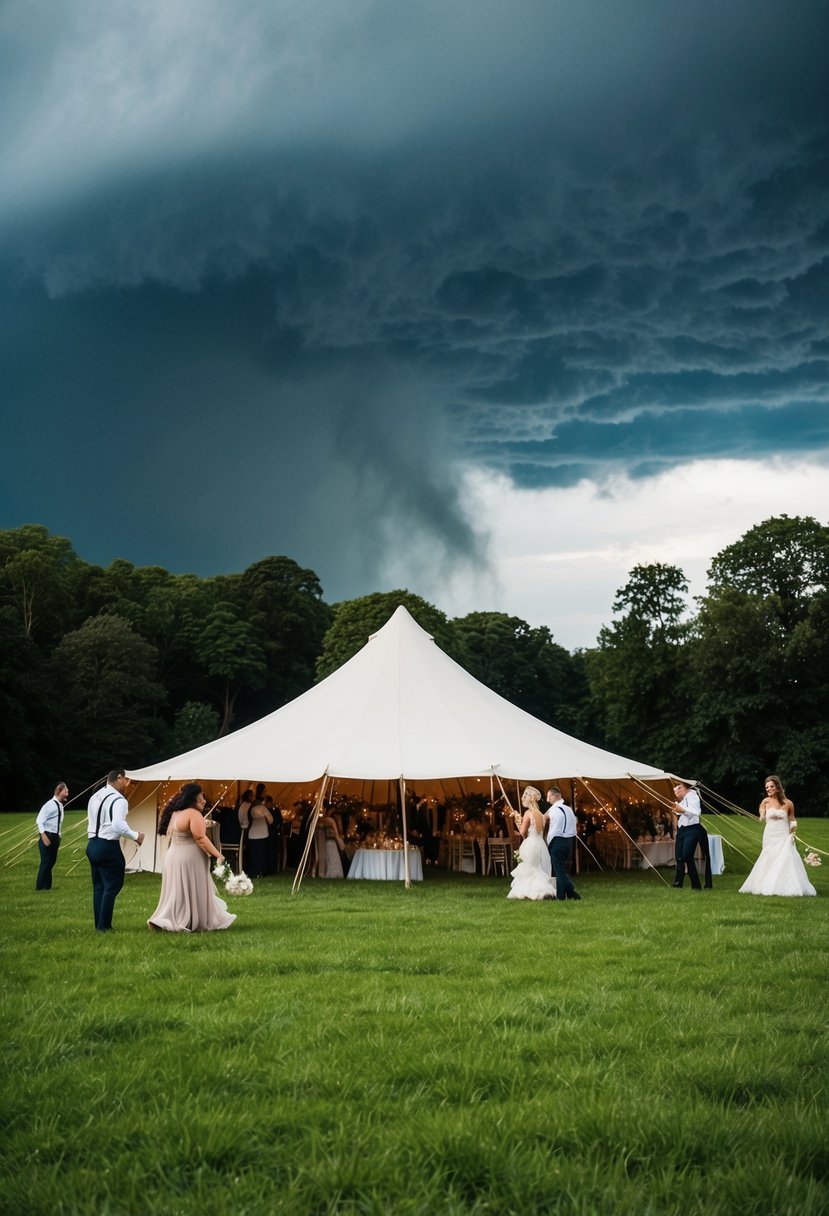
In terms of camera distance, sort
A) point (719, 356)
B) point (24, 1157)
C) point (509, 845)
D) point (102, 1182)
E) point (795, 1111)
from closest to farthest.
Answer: point (102, 1182) < point (24, 1157) < point (795, 1111) < point (509, 845) < point (719, 356)

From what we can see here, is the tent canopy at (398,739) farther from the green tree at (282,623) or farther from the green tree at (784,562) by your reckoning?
the green tree at (282,623)

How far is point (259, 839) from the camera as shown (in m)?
14.8

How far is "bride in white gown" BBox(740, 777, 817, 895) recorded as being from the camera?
11.7m

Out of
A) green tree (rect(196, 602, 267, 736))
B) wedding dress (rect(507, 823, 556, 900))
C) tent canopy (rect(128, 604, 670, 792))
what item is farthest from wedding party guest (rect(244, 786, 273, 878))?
green tree (rect(196, 602, 267, 736))

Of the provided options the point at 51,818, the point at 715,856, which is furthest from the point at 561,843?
the point at 51,818

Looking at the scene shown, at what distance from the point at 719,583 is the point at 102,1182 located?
1433 inches

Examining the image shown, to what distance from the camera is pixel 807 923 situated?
8.95 metres

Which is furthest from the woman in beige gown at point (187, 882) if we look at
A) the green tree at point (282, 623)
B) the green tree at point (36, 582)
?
the green tree at point (282, 623)

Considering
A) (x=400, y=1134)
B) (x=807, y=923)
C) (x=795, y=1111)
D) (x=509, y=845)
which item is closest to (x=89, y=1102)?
(x=400, y=1134)

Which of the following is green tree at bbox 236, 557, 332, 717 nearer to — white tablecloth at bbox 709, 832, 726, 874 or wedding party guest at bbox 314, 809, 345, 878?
wedding party guest at bbox 314, 809, 345, 878

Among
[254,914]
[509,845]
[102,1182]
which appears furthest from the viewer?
[509,845]

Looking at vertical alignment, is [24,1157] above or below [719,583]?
below

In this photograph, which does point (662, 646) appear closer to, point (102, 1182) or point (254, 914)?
point (254, 914)

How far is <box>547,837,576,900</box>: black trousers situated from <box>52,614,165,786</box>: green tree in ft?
99.4
